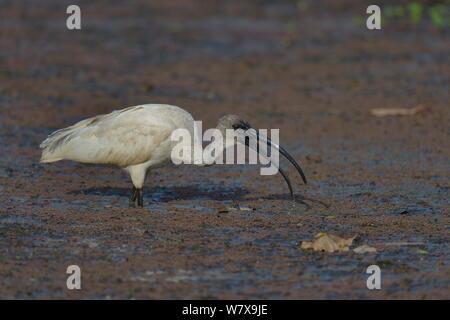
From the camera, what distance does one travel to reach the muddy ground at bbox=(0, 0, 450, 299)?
318 inches

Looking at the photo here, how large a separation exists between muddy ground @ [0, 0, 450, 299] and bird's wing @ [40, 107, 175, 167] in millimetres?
454

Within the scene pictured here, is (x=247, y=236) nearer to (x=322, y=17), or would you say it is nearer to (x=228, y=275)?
(x=228, y=275)

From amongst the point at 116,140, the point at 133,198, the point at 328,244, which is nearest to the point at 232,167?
the point at 133,198

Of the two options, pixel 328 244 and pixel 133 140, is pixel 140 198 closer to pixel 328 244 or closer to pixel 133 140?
pixel 133 140

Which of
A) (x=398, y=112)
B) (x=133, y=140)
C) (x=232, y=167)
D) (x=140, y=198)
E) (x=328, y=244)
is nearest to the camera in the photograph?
(x=328, y=244)

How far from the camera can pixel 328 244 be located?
8648 mm

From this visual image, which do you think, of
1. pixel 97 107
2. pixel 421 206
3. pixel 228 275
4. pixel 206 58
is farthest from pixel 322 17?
pixel 228 275

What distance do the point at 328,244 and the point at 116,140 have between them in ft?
8.43

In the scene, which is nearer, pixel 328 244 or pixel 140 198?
pixel 328 244

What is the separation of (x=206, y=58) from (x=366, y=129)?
639cm

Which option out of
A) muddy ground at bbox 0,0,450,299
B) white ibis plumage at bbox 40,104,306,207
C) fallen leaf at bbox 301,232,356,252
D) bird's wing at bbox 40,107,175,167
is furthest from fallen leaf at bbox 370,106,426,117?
fallen leaf at bbox 301,232,356,252

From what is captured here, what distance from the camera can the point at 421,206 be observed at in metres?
10.6

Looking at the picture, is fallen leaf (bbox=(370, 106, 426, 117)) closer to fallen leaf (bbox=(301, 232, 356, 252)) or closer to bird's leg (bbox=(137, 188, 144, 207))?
bird's leg (bbox=(137, 188, 144, 207))
